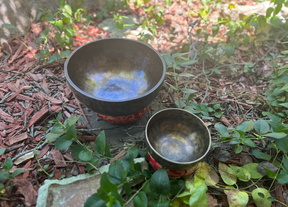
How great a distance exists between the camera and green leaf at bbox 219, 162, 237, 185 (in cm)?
144

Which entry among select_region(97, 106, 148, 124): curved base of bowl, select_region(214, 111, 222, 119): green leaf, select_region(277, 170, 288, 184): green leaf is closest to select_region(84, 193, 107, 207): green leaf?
select_region(97, 106, 148, 124): curved base of bowl

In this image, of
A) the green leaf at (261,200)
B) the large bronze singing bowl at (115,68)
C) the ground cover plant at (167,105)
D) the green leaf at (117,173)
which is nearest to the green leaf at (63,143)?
the ground cover plant at (167,105)

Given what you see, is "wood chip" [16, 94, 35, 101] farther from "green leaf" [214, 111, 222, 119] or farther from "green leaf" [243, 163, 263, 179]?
"green leaf" [243, 163, 263, 179]

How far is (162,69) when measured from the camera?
160cm

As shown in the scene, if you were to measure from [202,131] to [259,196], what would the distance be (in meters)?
0.54

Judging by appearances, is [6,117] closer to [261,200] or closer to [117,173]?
[117,173]

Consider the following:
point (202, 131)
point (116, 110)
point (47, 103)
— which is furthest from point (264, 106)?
point (47, 103)

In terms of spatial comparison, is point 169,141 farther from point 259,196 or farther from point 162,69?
point 259,196

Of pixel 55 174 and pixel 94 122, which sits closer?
pixel 55 174

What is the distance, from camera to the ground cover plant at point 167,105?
1.29 metres

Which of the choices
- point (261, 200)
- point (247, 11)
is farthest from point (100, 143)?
point (247, 11)

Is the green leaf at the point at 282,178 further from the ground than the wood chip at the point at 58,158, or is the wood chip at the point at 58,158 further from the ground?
the wood chip at the point at 58,158

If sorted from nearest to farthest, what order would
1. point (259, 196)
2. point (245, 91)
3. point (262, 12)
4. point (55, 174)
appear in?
point (259, 196), point (55, 174), point (245, 91), point (262, 12)

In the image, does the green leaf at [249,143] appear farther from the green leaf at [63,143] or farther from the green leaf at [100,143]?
the green leaf at [63,143]
